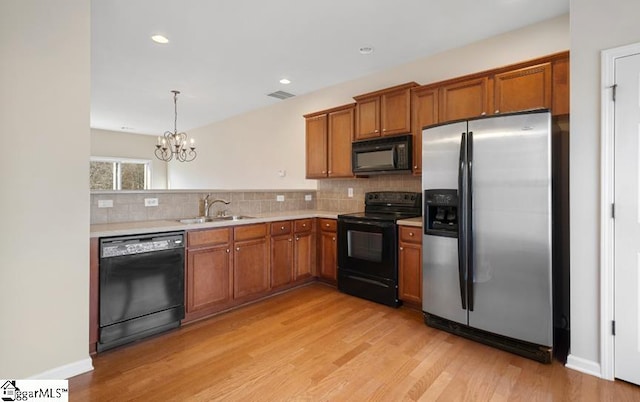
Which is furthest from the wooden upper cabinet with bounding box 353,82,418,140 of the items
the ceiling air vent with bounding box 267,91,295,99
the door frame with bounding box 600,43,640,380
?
the door frame with bounding box 600,43,640,380

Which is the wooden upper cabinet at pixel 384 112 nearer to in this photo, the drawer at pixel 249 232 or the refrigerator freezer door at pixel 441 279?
the refrigerator freezer door at pixel 441 279

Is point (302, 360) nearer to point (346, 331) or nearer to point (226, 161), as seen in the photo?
point (346, 331)

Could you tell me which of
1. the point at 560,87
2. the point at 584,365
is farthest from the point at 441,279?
the point at 560,87

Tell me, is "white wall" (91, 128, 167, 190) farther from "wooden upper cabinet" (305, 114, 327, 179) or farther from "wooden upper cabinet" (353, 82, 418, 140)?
"wooden upper cabinet" (353, 82, 418, 140)

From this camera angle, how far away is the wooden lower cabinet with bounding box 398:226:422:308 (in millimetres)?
3088

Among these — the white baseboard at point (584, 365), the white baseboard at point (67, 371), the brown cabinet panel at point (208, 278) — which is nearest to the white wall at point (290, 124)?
the brown cabinet panel at point (208, 278)

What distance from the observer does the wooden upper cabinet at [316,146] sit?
4434 mm

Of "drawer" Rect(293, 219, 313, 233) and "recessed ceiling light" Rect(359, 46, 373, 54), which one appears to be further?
"drawer" Rect(293, 219, 313, 233)

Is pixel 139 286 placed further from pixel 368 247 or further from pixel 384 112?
A: pixel 384 112

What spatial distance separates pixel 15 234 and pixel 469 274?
316 cm

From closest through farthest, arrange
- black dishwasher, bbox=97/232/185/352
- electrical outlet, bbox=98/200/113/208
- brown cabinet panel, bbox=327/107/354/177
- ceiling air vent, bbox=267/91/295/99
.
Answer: black dishwasher, bbox=97/232/185/352 < electrical outlet, bbox=98/200/113/208 < brown cabinet panel, bbox=327/107/354/177 < ceiling air vent, bbox=267/91/295/99

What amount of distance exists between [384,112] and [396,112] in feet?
0.53

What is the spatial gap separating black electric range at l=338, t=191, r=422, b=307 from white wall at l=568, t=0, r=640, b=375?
1476mm

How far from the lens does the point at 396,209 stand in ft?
12.5
